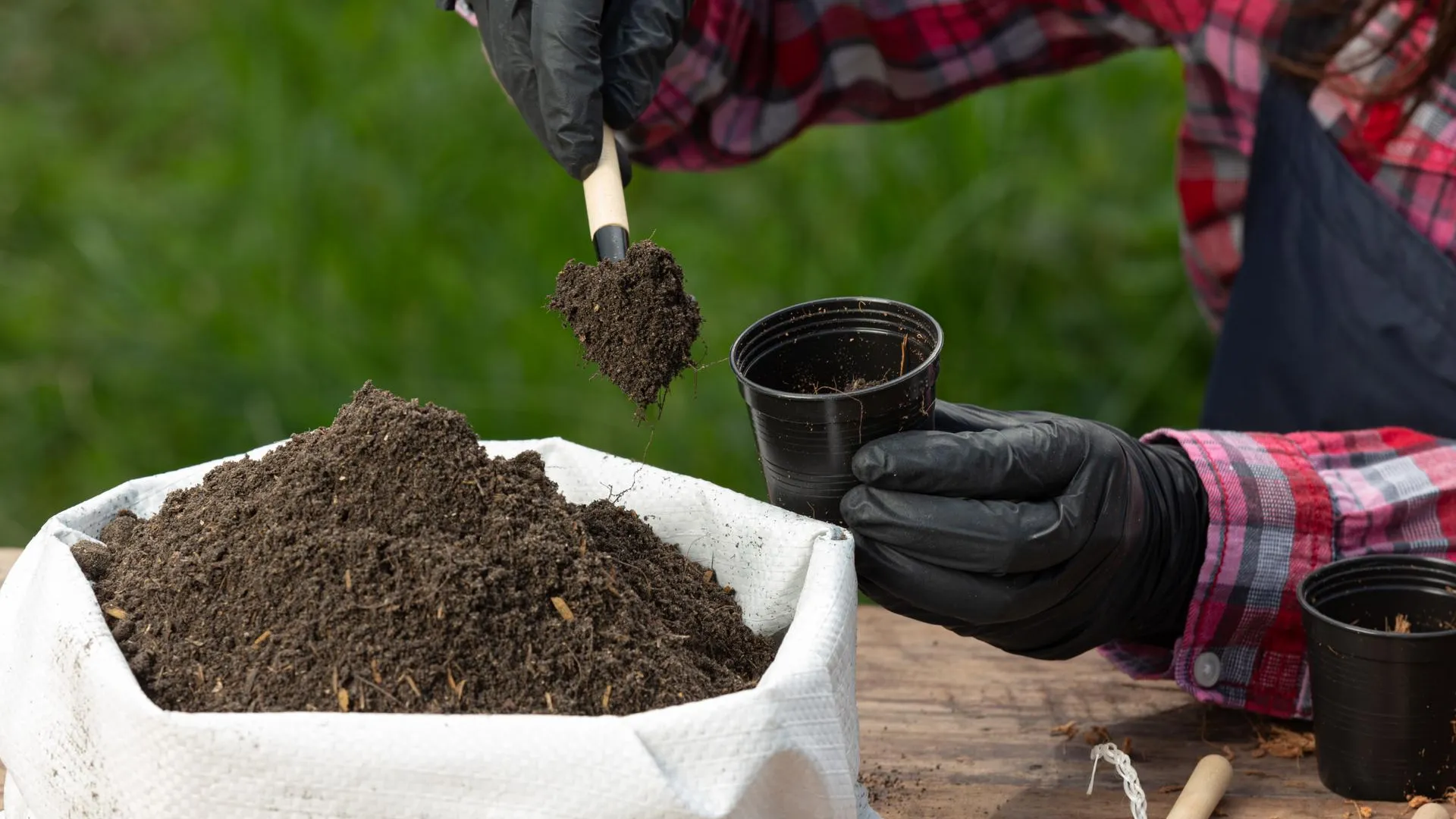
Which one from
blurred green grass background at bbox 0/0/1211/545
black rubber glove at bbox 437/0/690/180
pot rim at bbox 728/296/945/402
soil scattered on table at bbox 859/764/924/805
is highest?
black rubber glove at bbox 437/0/690/180

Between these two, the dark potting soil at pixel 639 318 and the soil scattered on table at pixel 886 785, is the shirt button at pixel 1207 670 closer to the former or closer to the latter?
the soil scattered on table at pixel 886 785

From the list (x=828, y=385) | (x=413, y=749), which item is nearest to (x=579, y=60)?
(x=828, y=385)

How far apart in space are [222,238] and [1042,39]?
212cm

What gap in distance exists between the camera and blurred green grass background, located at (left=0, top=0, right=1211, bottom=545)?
291cm

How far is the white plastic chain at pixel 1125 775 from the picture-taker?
1263 millimetres

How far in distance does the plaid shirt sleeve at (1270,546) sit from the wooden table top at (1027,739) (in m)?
0.05

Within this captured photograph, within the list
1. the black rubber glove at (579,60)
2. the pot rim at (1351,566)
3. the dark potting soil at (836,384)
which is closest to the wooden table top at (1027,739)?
the pot rim at (1351,566)

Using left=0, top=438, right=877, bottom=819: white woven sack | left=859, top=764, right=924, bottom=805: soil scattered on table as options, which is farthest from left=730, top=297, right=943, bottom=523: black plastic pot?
left=859, top=764, right=924, bottom=805: soil scattered on table

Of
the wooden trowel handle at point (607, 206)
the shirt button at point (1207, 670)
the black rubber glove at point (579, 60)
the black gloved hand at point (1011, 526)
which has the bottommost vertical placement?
the shirt button at point (1207, 670)

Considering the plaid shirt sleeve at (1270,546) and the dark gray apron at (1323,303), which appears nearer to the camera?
the plaid shirt sleeve at (1270,546)

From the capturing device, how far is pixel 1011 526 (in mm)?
1288

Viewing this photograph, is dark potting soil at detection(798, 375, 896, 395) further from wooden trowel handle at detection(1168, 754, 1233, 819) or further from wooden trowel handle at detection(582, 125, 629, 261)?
wooden trowel handle at detection(1168, 754, 1233, 819)

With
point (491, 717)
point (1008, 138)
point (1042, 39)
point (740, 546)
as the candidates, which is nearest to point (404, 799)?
point (491, 717)

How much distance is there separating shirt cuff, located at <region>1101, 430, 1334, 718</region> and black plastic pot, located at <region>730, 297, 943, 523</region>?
458 millimetres
